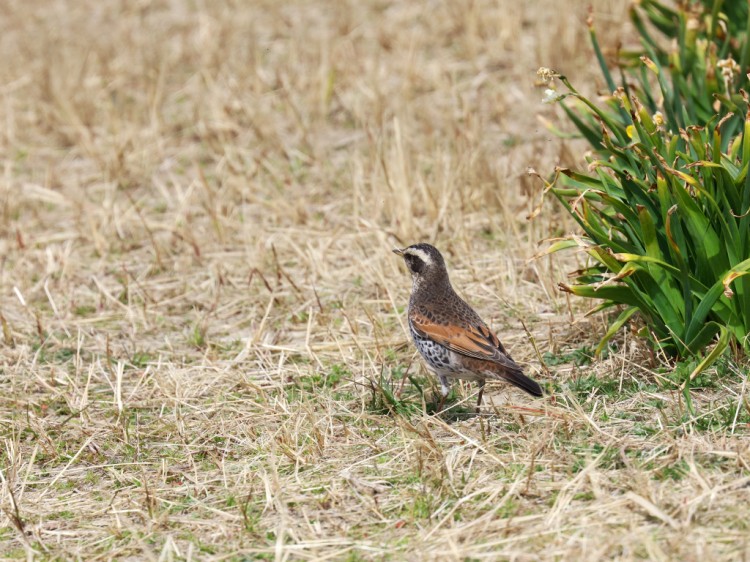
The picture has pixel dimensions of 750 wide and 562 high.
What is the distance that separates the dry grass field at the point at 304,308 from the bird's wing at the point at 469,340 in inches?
11.8

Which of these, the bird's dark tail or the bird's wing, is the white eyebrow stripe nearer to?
the bird's wing

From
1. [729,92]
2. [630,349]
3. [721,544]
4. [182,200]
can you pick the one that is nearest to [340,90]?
[182,200]

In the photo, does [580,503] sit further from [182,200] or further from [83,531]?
[182,200]

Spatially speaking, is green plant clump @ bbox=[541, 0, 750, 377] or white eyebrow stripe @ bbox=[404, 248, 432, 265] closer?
green plant clump @ bbox=[541, 0, 750, 377]

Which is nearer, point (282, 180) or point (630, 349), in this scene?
point (630, 349)

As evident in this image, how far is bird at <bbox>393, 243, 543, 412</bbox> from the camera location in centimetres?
602

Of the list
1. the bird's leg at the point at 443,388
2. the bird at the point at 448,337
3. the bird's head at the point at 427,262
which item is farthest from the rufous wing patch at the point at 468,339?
the bird's head at the point at 427,262

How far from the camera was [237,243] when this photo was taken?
9367 millimetres

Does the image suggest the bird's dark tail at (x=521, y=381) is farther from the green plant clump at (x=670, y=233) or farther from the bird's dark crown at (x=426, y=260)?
the bird's dark crown at (x=426, y=260)

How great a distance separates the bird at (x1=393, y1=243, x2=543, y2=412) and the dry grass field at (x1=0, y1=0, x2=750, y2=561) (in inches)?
7.8

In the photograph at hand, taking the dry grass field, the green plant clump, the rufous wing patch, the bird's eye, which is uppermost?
the green plant clump

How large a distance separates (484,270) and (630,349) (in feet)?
6.18

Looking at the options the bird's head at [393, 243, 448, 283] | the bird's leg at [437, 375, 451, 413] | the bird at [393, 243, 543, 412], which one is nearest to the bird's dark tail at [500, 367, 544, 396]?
the bird at [393, 243, 543, 412]

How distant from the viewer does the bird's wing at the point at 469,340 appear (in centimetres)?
604
